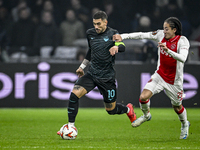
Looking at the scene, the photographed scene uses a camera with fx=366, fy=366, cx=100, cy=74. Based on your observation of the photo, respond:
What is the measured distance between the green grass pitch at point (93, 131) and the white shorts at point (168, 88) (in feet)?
2.18

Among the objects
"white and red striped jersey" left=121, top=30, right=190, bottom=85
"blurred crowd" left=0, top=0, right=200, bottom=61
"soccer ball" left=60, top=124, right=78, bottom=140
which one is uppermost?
"blurred crowd" left=0, top=0, right=200, bottom=61

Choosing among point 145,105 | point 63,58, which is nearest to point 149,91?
point 145,105

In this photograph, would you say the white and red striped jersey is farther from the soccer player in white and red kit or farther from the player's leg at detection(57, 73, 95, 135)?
the player's leg at detection(57, 73, 95, 135)

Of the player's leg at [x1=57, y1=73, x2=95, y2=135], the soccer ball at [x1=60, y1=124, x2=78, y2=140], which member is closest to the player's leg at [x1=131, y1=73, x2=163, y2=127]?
the player's leg at [x1=57, y1=73, x2=95, y2=135]

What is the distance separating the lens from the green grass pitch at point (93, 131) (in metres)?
5.22

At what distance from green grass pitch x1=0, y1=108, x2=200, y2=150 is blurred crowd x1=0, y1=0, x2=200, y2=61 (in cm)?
226

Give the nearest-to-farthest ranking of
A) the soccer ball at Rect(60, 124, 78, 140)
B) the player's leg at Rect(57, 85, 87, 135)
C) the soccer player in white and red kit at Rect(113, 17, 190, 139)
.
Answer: the soccer ball at Rect(60, 124, 78, 140) < the player's leg at Rect(57, 85, 87, 135) < the soccer player in white and red kit at Rect(113, 17, 190, 139)

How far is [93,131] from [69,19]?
5868 millimetres

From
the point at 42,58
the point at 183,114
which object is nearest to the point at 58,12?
the point at 42,58

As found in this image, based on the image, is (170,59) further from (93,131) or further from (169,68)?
(93,131)

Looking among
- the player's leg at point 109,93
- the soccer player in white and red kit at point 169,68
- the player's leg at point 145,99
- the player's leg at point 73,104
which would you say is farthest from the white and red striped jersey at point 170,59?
the player's leg at point 73,104

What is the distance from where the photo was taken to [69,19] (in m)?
12.0

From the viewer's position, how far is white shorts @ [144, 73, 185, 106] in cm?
610

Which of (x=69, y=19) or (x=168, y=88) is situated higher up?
(x=69, y=19)
